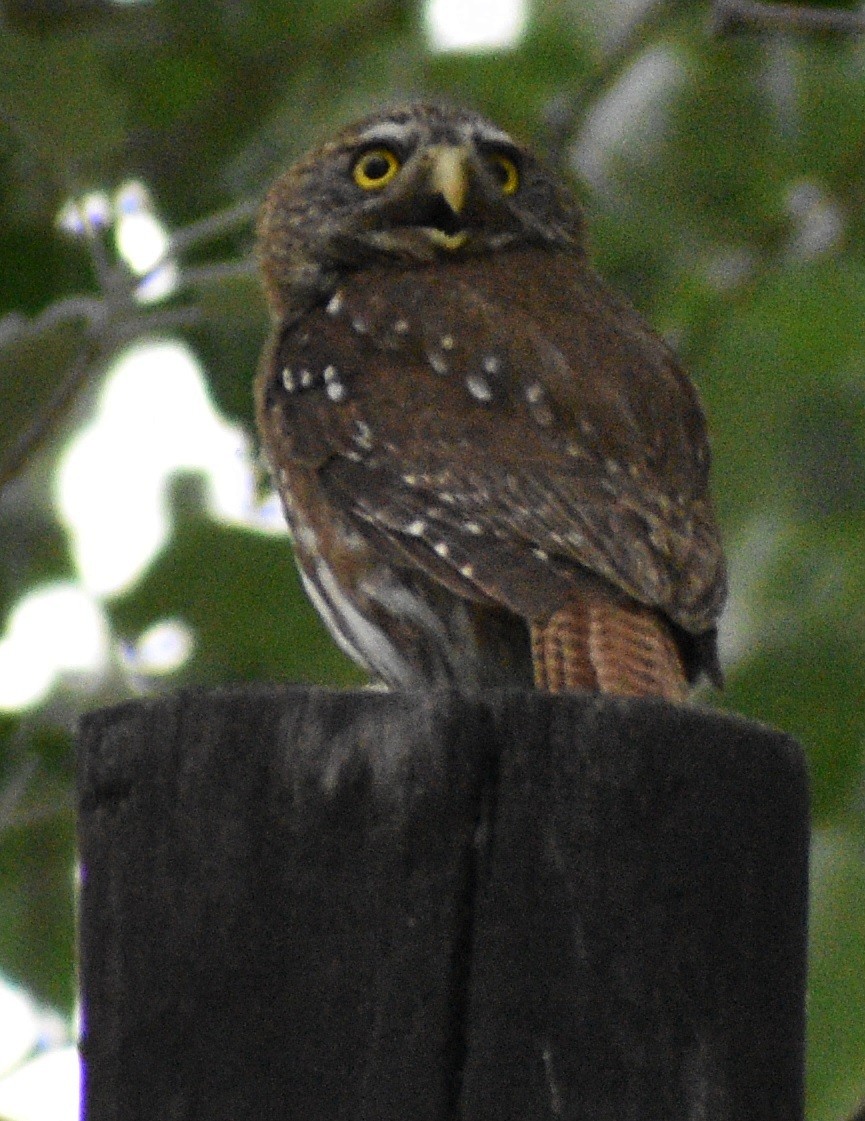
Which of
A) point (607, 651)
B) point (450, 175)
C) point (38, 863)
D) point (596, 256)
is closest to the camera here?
point (607, 651)

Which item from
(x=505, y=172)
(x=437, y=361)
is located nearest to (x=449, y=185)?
(x=505, y=172)

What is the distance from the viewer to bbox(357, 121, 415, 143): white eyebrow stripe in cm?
486

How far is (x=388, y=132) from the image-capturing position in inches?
194

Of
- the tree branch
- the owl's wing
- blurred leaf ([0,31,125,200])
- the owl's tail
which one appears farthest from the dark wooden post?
blurred leaf ([0,31,125,200])

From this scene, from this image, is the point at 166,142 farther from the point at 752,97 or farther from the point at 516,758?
the point at 516,758

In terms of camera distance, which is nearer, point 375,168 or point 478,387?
point 478,387

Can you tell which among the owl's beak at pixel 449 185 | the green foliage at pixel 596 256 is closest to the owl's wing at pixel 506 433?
the owl's beak at pixel 449 185

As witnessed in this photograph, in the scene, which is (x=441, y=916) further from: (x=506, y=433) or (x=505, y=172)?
(x=505, y=172)

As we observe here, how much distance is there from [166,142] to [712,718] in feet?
14.2

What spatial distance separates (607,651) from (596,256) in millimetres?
3302

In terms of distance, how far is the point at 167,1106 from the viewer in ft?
7.33

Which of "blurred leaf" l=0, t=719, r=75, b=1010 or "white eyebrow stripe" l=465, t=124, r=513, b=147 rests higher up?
"white eyebrow stripe" l=465, t=124, r=513, b=147

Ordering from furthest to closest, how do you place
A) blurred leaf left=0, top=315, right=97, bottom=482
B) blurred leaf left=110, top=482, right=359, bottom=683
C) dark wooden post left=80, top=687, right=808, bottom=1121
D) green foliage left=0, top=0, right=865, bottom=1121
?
blurred leaf left=110, top=482, right=359, bottom=683 < green foliage left=0, top=0, right=865, bottom=1121 < blurred leaf left=0, top=315, right=97, bottom=482 < dark wooden post left=80, top=687, right=808, bottom=1121

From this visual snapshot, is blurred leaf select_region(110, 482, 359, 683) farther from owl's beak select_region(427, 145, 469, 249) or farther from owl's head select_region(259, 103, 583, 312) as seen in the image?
owl's beak select_region(427, 145, 469, 249)
